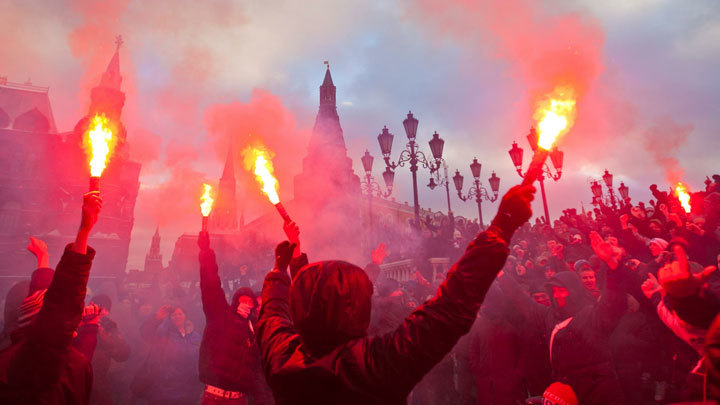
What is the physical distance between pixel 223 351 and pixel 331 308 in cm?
313

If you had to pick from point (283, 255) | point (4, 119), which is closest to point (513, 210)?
point (283, 255)

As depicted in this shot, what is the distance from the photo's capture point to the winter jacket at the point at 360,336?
1228 millimetres

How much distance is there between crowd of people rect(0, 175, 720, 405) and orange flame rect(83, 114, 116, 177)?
0.64 meters

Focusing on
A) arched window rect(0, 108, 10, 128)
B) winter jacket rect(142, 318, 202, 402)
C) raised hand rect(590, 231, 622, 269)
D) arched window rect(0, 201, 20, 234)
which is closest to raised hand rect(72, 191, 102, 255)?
raised hand rect(590, 231, 622, 269)

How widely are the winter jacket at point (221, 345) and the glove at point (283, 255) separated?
1832 mm

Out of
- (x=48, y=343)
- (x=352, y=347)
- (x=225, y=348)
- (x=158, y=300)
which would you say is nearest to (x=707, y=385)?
(x=352, y=347)

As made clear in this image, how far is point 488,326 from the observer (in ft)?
15.1

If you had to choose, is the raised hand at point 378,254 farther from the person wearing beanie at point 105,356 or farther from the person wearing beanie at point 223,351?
the person wearing beanie at point 105,356

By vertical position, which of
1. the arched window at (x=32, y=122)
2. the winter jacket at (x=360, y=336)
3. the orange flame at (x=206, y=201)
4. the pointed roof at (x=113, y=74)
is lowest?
the winter jacket at (x=360, y=336)

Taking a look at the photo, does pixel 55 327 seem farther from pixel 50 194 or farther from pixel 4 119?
pixel 4 119

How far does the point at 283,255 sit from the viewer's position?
2.23 metres

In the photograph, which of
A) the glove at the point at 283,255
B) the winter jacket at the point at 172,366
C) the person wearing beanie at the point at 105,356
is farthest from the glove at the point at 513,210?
the winter jacket at the point at 172,366

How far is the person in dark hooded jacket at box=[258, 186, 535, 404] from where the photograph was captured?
1.23m

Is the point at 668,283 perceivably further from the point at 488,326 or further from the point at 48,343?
the point at 48,343
